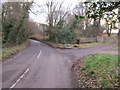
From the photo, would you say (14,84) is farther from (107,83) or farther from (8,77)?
(107,83)

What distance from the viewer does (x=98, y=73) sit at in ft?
22.2

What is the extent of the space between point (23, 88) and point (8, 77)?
1.92m

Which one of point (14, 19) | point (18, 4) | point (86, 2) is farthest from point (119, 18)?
point (14, 19)

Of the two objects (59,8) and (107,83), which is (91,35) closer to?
(59,8)

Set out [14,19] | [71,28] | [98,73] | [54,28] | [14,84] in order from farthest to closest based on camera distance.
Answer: [54,28], [71,28], [14,19], [98,73], [14,84]

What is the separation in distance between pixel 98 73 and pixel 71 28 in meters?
21.8

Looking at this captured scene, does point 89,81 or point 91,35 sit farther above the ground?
point 91,35

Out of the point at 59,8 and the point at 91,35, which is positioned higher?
the point at 59,8

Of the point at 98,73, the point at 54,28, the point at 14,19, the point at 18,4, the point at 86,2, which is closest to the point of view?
the point at 86,2

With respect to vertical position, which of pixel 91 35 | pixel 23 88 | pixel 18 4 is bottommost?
pixel 23 88

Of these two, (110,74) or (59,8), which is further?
(59,8)

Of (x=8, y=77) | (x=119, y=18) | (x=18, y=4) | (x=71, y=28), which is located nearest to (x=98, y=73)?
(x=119, y=18)

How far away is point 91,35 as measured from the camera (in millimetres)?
31969

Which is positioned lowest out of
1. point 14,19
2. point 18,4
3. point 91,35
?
point 91,35
